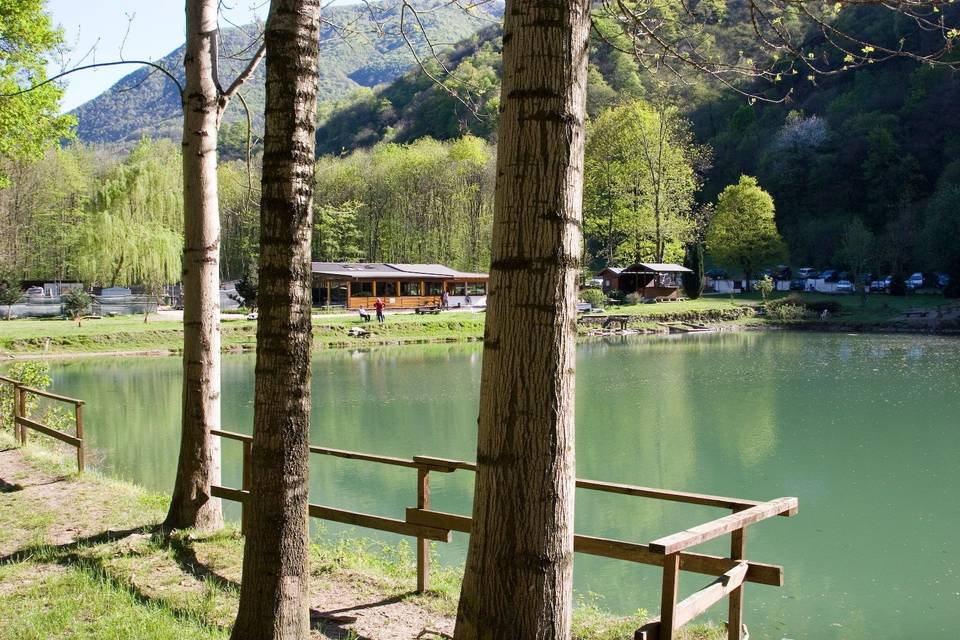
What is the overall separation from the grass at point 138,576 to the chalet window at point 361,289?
3876 centimetres

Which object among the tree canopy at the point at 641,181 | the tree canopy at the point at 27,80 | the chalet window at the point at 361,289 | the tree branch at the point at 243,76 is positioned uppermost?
the tree canopy at the point at 641,181

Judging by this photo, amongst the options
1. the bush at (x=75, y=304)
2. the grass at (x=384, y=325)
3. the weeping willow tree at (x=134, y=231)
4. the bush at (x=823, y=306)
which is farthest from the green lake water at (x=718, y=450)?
the bush at (x=823, y=306)

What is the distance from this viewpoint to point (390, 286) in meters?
48.0

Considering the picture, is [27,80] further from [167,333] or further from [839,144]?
[839,144]

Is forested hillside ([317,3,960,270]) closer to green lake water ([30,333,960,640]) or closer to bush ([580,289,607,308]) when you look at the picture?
bush ([580,289,607,308])

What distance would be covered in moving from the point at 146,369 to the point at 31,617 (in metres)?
24.0

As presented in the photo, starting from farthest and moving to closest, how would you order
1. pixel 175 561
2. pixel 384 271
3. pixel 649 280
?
pixel 649 280, pixel 384 271, pixel 175 561

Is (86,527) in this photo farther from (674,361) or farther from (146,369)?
(674,361)

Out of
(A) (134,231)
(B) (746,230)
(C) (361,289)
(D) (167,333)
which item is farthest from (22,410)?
(B) (746,230)

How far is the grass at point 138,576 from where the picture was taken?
4.61 m

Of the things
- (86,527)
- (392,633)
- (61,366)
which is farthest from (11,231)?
(392,633)

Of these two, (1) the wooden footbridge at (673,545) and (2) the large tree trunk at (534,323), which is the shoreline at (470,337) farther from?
(2) the large tree trunk at (534,323)

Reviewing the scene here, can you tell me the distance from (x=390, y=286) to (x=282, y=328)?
44.4 meters

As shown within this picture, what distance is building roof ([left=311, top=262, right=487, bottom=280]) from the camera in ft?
149
